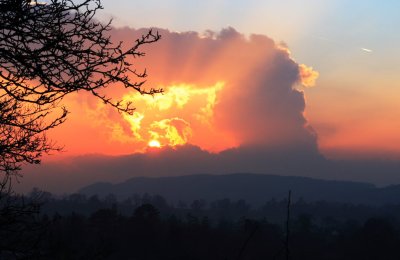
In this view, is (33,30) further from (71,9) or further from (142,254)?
(142,254)

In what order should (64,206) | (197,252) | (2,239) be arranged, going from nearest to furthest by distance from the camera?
1. (2,239)
2. (197,252)
3. (64,206)

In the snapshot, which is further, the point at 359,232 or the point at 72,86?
A: the point at 359,232

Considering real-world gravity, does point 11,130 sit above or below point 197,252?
above

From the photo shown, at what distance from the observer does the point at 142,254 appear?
284 feet

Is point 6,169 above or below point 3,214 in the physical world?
above

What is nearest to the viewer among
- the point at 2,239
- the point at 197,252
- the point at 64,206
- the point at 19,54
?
the point at 19,54

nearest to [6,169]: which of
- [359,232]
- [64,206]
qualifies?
[359,232]

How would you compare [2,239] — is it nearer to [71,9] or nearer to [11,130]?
[11,130]

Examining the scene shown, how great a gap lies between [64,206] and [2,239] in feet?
583

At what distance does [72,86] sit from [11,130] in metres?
0.99

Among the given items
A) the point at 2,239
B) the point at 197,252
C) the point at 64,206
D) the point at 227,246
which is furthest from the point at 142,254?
the point at 64,206

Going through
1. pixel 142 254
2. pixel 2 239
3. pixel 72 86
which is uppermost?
pixel 72 86

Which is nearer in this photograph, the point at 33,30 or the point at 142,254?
the point at 33,30

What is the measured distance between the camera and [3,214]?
5340mm
